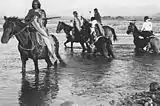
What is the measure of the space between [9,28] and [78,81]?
2.76 meters

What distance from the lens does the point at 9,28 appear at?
1258 centimetres

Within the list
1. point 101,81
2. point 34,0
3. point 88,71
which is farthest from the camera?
point 88,71

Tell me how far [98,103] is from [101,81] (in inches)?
119

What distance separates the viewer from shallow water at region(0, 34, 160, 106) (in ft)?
32.2

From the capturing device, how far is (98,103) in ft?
30.9

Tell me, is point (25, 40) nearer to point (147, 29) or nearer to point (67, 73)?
point (67, 73)

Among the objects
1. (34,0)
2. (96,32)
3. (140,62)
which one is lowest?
(140,62)

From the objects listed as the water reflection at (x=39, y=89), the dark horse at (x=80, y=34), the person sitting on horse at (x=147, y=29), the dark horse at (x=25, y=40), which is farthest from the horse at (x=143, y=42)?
the dark horse at (x=25, y=40)

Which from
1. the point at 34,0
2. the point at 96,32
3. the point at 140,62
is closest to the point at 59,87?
the point at 34,0

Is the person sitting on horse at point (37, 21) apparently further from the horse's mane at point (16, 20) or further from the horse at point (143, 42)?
the horse at point (143, 42)

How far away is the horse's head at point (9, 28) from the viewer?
12.5 metres

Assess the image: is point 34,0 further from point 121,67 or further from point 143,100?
point 143,100

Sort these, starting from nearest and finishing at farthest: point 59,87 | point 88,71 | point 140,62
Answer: point 59,87 → point 88,71 → point 140,62

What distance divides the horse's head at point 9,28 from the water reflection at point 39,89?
141 centimetres
